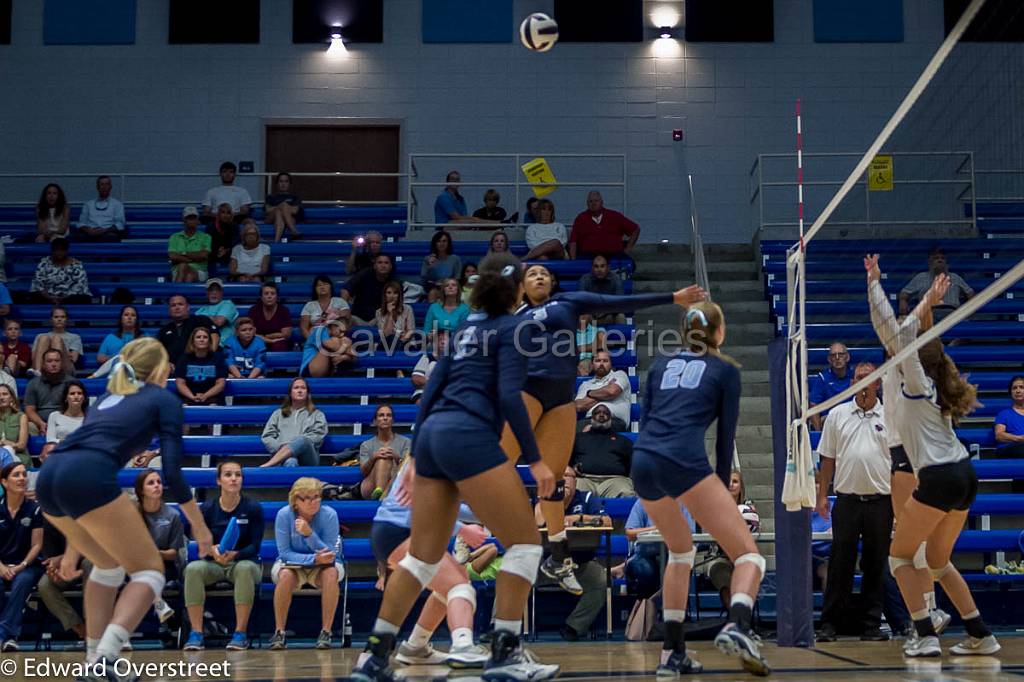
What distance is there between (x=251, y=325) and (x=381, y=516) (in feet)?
27.6

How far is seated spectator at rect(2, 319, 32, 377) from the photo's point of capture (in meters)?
15.8

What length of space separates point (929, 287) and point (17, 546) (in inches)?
373

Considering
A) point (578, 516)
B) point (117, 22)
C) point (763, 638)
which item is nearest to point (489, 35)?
point (117, 22)

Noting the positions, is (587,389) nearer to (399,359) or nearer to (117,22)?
(399,359)

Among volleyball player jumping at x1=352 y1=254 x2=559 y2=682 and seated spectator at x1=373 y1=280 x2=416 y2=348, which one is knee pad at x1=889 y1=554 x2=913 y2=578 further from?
seated spectator at x1=373 y1=280 x2=416 y2=348

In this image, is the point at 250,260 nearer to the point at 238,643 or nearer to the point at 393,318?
the point at 393,318

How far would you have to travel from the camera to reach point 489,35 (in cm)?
2141

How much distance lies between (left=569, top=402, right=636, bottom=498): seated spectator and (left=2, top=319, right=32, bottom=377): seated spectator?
297 inches

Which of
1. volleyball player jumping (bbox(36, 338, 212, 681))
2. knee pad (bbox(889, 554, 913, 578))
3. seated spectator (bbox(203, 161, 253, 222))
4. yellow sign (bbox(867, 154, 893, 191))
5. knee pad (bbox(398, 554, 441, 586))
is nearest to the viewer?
knee pad (bbox(398, 554, 441, 586))

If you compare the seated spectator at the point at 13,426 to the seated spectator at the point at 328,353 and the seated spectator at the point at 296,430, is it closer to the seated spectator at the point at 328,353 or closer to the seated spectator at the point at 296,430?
the seated spectator at the point at 296,430

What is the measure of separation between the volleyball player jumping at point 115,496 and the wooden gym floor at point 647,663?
2.93ft

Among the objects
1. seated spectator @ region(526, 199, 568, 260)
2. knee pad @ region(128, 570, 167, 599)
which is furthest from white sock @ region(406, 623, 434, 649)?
seated spectator @ region(526, 199, 568, 260)

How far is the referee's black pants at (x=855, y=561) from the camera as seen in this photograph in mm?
10992

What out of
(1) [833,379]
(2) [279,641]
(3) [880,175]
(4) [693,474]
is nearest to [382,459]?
(2) [279,641]
